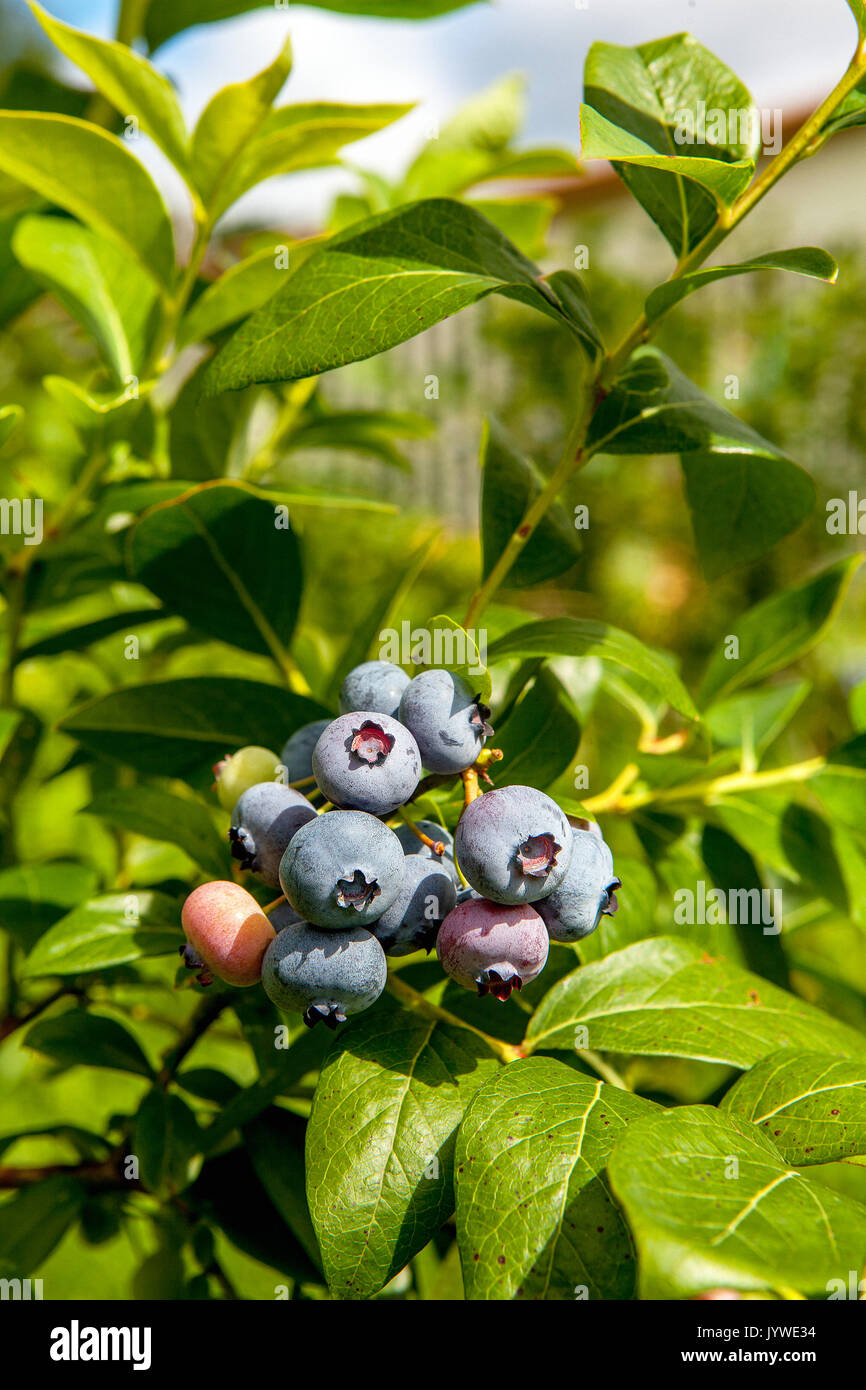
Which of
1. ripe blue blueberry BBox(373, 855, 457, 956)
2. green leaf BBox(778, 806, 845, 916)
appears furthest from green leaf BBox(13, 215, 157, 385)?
green leaf BBox(778, 806, 845, 916)

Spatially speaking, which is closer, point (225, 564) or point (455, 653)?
point (455, 653)

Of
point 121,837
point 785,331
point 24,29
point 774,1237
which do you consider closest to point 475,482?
point 785,331

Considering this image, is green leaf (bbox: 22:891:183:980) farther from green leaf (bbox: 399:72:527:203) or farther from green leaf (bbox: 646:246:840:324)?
→ green leaf (bbox: 399:72:527:203)

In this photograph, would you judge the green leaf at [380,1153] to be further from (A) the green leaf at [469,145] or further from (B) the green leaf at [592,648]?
(A) the green leaf at [469,145]

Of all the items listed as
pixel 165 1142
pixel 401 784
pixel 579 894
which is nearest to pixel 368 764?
pixel 401 784

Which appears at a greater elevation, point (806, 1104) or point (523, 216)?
point (523, 216)

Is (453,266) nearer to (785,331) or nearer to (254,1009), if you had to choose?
(254,1009)

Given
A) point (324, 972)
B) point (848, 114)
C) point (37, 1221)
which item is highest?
point (848, 114)

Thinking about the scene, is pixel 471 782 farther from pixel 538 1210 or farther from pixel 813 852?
pixel 813 852

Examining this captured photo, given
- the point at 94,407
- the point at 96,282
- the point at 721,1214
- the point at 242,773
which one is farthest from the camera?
→ the point at 96,282
